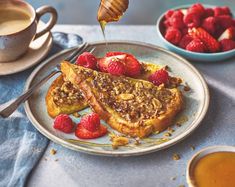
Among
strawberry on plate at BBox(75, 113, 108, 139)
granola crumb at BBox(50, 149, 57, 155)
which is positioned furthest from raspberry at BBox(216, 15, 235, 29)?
granola crumb at BBox(50, 149, 57, 155)

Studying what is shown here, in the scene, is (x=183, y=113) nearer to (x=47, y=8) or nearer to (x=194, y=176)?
(x=194, y=176)

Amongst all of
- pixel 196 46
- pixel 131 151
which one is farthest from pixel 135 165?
pixel 196 46

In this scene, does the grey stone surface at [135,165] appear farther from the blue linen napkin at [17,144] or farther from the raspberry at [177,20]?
the raspberry at [177,20]

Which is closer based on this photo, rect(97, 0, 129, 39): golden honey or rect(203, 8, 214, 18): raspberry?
rect(97, 0, 129, 39): golden honey

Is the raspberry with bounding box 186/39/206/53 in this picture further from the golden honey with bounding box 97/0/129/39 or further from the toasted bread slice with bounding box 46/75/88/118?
the toasted bread slice with bounding box 46/75/88/118

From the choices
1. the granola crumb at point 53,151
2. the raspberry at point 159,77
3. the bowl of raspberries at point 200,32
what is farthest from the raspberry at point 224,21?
the granola crumb at point 53,151

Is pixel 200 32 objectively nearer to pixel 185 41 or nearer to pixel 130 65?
pixel 185 41

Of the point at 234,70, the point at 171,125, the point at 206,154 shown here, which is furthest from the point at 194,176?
the point at 234,70
